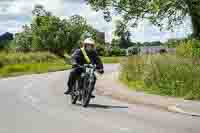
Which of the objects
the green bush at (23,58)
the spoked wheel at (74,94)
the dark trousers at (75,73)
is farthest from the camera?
the green bush at (23,58)

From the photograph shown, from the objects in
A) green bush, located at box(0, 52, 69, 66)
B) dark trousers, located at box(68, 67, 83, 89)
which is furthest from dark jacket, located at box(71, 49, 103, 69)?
green bush, located at box(0, 52, 69, 66)

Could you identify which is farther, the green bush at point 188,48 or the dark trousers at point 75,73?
the green bush at point 188,48

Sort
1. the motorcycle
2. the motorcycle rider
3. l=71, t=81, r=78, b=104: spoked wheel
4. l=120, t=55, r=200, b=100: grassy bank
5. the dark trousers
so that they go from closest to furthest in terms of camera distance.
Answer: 1. the motorcycle
2. the motorcycle rider
3. the dark trousers
4. l=71, t=81, r=78, b=104: spoked wheel
5. l=120, t=55, r=200, b=100: grassy bank

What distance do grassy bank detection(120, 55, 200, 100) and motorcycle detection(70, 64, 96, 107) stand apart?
3466 millimetres

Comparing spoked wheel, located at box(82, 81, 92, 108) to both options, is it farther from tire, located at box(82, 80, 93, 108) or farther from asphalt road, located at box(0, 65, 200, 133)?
asphalt road, located at box(0, 65, 200, 133)

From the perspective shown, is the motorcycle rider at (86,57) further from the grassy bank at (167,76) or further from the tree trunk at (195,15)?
the tree trunk at (195,15)

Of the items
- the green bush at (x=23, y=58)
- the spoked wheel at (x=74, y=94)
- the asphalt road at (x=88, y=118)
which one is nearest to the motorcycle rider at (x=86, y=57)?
the spoked wheel at (x=74, y=94)

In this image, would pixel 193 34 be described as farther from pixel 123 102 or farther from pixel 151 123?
pixel 151 123

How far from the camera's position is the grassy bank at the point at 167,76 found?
18.7m

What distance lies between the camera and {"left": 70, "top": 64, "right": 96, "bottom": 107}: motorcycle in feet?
52.0

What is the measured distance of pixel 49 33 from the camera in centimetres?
10519

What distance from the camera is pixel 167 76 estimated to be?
68.0ft

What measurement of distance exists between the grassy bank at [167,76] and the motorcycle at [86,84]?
347 cm

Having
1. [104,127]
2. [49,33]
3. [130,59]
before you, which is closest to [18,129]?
[104,127]
